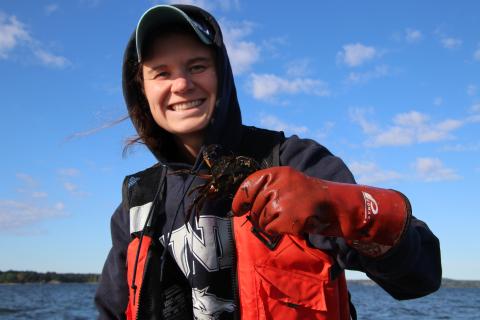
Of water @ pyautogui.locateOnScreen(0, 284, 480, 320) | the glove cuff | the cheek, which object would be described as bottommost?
water @ pyautogui.locateOnScreen(0, 284, 480, 320)

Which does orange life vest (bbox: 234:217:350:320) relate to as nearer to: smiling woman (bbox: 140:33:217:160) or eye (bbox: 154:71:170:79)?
smiling woman (bbox: 140:33:217:160)

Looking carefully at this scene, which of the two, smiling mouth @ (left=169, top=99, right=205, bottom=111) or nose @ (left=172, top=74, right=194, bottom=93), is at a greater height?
nose @ (left=172, top=74, right=194, bottom=93)

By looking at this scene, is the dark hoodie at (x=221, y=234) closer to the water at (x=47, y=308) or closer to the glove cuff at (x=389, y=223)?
the glove cuff at (x=389, y=223)

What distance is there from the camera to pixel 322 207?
2119mm

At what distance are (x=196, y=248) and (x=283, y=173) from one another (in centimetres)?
129

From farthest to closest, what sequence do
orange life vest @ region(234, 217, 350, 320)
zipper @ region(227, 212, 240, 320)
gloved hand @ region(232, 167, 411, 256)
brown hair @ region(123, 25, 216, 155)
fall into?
brown hair @ region(123, 25, 216, 155) < zipper @ region(227, 212, 240, 320) < orange life vest @ region(234, 217, 350, 320) < gloved hand @ region(232, 167, 411, 256)

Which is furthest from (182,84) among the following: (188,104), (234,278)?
(234,278)

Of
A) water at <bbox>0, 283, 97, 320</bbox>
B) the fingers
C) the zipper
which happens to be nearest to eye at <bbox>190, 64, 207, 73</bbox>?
the zipper

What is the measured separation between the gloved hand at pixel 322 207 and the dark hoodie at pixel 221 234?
207 millimetres

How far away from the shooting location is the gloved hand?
2104 mm

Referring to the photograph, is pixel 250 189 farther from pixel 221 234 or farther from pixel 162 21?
pixel 162 21

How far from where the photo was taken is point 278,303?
113 inches

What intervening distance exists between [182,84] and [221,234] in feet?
3.21

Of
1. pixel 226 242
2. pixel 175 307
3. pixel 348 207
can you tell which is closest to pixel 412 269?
pixel 348 207
